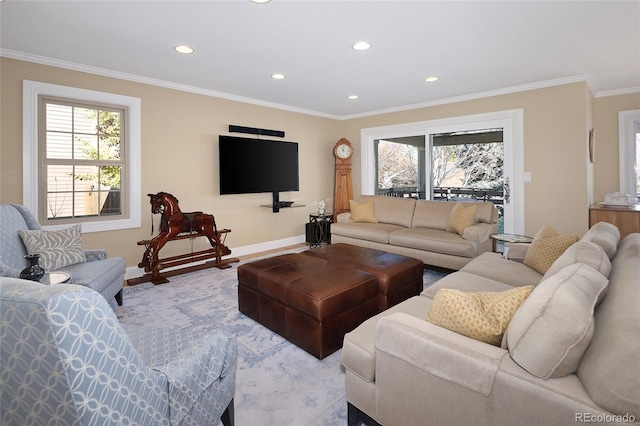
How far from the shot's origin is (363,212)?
5441mm

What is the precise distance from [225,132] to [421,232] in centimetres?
328

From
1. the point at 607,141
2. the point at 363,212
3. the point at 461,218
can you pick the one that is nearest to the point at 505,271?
the point at 461,218

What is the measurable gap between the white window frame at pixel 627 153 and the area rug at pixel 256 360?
3.79 m

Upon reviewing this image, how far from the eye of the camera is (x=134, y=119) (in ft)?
13.5

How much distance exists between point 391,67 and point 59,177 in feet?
13.2

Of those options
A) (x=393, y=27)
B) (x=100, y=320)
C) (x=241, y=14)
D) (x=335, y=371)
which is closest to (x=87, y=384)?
(x=100, y=320)

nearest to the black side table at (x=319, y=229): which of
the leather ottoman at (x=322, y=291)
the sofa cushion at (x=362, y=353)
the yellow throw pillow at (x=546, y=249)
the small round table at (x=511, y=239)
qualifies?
the leather ottoman at (x=322, y=291)

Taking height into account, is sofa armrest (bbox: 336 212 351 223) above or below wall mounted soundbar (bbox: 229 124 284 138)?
below

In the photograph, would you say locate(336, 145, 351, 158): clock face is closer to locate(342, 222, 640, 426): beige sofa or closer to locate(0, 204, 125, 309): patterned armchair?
locate(0, 204, 125, 309): patterned armchair

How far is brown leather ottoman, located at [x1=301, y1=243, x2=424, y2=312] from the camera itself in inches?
106

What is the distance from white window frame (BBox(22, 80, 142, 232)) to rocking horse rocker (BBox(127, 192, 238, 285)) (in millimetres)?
306

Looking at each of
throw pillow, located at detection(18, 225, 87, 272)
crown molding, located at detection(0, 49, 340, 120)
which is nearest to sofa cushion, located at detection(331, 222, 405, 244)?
crown molding, located at detection(0, 49, 340, 120)

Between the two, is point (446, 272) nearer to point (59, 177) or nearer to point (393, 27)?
point (393, 27)

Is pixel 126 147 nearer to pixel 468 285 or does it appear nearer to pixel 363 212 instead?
pixel 363 212
